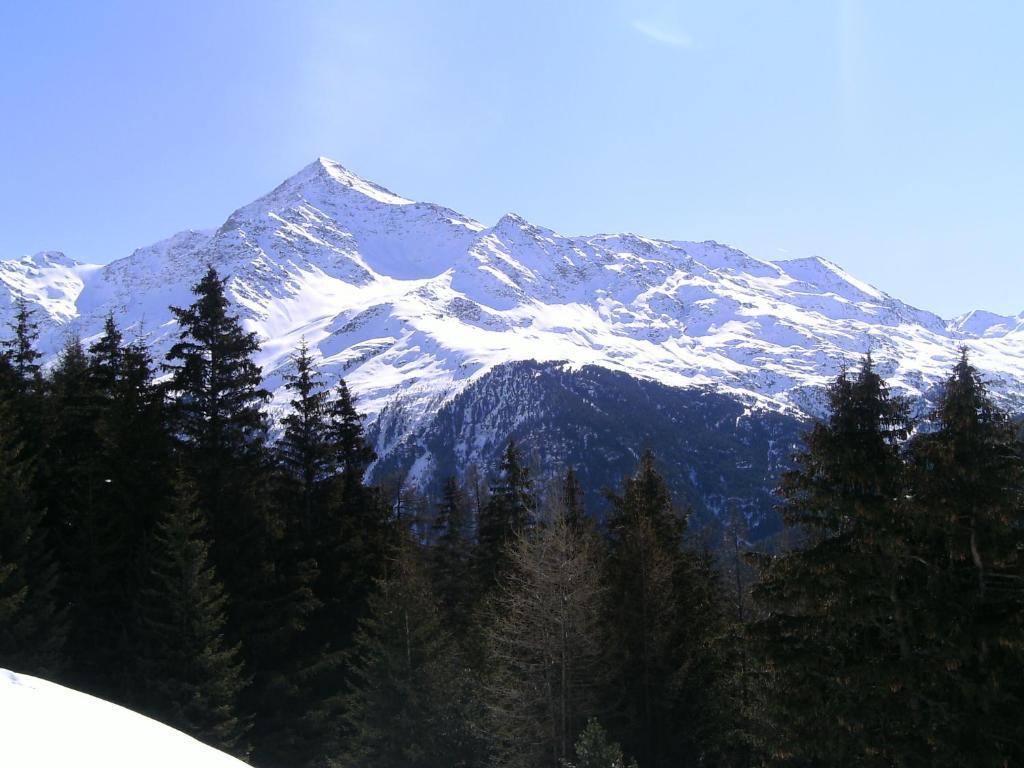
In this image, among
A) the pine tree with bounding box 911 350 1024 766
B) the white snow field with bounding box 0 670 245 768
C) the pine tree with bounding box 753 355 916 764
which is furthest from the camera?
the pine tree with bounding box 753 355 916 764

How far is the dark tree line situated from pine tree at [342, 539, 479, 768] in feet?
0.26

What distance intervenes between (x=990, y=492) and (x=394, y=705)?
18.4m

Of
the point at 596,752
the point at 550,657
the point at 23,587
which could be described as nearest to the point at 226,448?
the point at 23,587

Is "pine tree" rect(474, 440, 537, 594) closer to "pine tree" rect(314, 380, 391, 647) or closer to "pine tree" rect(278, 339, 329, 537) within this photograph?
"pine tree" rect(314, 380, 391, 647)

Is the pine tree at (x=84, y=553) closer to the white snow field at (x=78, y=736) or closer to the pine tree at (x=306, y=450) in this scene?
the pine tree at (x=306, y=450)

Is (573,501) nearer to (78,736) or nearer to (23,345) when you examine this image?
(23,345)

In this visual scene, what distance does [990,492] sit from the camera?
40.2 feet

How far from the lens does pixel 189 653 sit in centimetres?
1934

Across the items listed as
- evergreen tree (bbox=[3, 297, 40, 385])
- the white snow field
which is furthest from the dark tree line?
the white snow field

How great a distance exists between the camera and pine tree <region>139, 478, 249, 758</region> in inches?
742

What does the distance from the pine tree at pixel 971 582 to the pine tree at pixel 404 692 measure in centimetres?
1519

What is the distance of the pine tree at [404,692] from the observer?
23000mm

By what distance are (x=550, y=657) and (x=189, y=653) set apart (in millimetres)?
10558

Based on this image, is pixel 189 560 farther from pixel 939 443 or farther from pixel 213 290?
pixel 939 443
